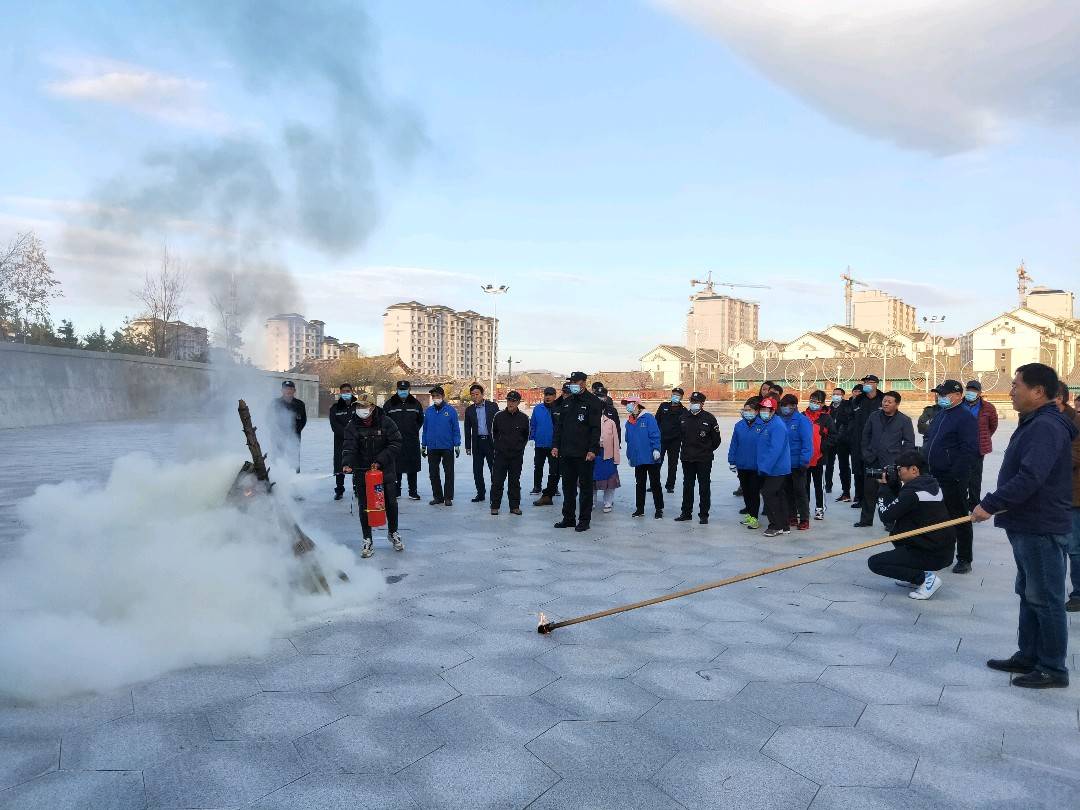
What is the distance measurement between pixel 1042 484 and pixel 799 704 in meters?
2.03

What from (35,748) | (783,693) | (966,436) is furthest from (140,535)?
(966,436)

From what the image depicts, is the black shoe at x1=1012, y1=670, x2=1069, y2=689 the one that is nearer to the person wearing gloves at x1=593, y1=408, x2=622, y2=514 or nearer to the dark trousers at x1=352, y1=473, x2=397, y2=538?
the dark trousers at x1=352, y1=473, x2=397, y2=538

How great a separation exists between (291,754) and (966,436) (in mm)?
6645

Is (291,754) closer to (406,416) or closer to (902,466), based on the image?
(902,466)

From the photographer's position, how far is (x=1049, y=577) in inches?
174

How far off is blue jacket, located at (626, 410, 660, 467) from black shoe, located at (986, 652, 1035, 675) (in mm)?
6007

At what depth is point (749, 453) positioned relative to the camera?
30.8 ft

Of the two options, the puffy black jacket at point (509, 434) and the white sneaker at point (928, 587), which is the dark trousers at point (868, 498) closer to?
the white sneaker at point (928, 587)

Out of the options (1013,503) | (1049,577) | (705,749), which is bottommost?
(705,749)

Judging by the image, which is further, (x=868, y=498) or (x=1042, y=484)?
(x=868, y=498)

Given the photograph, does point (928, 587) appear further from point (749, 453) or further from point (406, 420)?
point (406, 420)

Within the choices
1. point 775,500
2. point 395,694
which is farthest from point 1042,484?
point 775,500

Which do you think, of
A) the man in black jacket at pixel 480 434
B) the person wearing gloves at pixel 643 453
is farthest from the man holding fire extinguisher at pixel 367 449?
the person wearing gloves at pixel 643 453

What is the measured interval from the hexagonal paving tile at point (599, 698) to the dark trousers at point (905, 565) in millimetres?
3275
